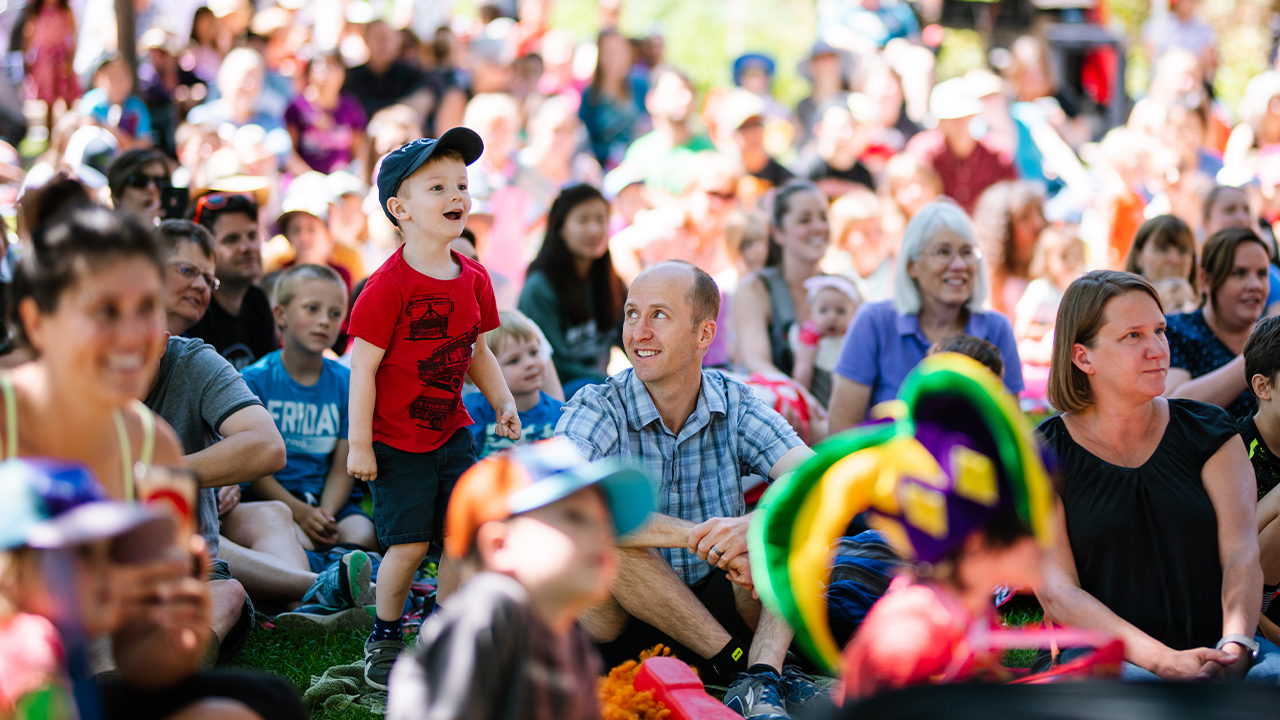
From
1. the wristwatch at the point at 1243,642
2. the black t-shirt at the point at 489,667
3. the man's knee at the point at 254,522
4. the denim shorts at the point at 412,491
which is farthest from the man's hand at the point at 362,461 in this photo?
the wristwatch at the point at 1243,642

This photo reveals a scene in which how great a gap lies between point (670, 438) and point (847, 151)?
5.85 meters

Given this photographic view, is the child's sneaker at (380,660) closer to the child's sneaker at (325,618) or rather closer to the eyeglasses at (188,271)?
the child's sneaker at (325,618)

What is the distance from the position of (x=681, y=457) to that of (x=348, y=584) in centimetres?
127

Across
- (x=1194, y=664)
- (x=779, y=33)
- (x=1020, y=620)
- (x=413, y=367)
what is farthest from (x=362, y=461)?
(x=779, y=33)

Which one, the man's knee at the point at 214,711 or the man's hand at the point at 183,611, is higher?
the man's hand at the point at 183,611

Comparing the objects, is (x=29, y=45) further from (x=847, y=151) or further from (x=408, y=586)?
(x=408, y=586)

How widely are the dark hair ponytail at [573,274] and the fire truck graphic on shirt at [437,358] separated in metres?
2.34

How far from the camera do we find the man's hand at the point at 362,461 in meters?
3.47

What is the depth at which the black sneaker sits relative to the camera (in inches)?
124

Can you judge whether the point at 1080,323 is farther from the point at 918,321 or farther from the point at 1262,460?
the point at 918,321

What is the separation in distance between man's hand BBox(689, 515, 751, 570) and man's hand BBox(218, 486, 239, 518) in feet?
6.42

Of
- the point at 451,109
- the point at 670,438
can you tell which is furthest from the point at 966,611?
the point at 451,109

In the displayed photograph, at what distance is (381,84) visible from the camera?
966 centimetres

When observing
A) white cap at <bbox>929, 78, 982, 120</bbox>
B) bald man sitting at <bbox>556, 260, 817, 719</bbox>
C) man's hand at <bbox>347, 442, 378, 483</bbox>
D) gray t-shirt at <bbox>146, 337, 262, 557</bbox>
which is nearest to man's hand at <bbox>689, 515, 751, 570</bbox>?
bald man sitting at <bbox>556, 260, 817, 719</bbox>
